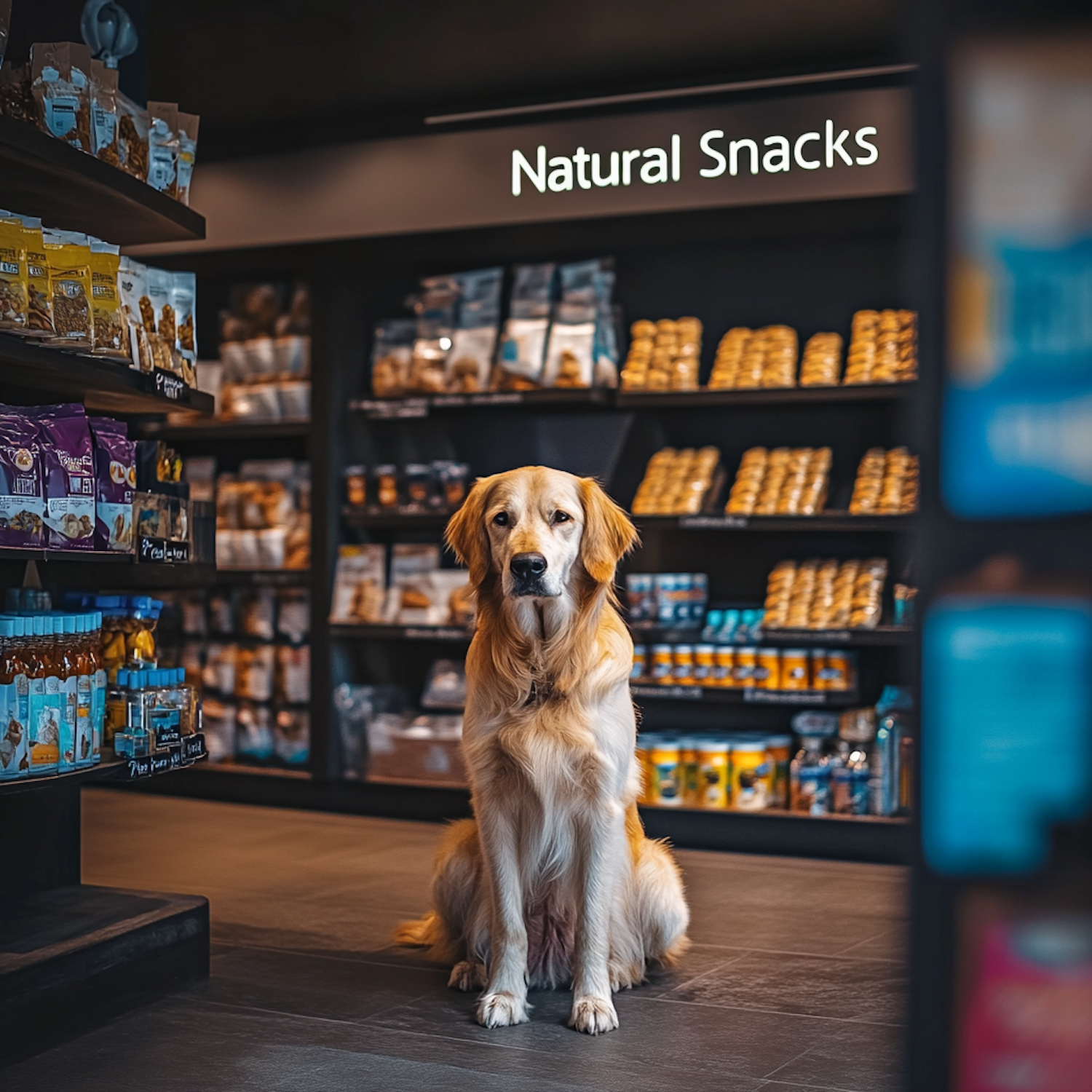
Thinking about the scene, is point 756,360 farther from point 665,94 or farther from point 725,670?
point 725,670

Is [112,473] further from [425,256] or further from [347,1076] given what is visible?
[425,256]

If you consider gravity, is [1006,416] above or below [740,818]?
above

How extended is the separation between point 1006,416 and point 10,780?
7.42ft

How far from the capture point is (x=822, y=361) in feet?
15.9

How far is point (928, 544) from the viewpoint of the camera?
0.87m

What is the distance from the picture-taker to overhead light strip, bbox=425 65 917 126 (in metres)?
4.66

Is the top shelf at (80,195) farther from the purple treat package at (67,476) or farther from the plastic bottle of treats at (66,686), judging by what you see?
the plastic bottle of treats at (66,686)

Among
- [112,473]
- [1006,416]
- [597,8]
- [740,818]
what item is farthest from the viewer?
[740,818]

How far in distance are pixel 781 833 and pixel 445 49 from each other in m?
3.20

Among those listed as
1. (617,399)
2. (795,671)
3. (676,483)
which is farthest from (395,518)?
(795,671)

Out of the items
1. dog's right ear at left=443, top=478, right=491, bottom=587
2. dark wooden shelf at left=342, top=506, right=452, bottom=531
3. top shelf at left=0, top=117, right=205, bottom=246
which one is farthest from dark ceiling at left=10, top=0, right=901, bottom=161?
dog's right ear at left=443, top=478, right=491, bottom=587

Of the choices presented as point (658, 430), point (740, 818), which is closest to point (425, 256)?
point (658, 430)

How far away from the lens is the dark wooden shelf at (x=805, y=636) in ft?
15.2

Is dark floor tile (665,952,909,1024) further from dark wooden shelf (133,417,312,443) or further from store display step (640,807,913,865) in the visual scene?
dark wooden shelf (133,417,312,443)
